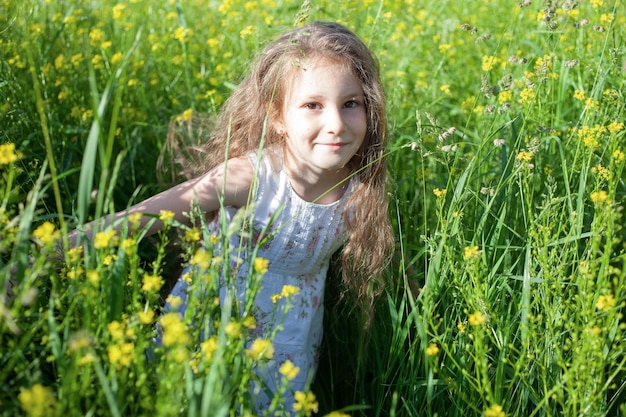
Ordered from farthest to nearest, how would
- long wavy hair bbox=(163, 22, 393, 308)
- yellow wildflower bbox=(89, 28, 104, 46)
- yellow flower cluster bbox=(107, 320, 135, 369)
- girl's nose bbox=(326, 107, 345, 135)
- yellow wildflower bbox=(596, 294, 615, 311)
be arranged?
1. yellow wildflower bbox=(89, 28, 104, 46)
2. long wavy hair bbox=(163, 22, 393, 308)
3. girl's nose bbox=(326, 107, 345, 135)
4. yellow wildflower bbox=(596, 294, 615, 311)
5. yellow flower cluster bbox=(107, 320, 135, 369)

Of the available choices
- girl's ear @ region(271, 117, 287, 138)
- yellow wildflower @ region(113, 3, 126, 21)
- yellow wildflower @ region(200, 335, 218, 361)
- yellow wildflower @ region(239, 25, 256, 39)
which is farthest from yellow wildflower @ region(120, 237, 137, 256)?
yellow wildflower @ region(113, 3, 126, 21)

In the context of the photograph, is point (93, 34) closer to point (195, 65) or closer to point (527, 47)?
point (195, 65)

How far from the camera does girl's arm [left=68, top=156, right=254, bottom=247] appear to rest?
2078mm

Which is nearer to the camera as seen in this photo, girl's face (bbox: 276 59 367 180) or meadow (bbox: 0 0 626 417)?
meadow (bbox: 0 0 626 417)

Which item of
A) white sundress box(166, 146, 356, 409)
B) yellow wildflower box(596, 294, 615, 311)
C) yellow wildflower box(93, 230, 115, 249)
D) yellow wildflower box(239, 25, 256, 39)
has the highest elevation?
yellow wildflower box(239, 25, 256, 39)

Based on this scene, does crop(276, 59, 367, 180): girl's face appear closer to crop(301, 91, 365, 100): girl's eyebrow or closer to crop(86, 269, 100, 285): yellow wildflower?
crop(301, 91, 365, 100): girl's eyebrow

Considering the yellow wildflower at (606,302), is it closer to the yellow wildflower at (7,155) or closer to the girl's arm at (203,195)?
the girl's arm at (203,195)

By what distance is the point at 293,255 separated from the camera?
2457mm

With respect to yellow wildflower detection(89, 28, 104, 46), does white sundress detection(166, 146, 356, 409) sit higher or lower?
lower

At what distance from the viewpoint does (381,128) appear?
2439 millimetres

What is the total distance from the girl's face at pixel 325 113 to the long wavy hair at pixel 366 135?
47mm

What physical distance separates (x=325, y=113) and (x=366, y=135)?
27cm

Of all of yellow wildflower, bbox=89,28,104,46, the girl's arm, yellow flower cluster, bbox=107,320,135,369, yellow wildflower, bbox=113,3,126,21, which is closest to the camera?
yellow flower cluster, bbox=107,320,135,369

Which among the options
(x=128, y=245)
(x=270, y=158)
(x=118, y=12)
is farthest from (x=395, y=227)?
(x=118, y=12)
